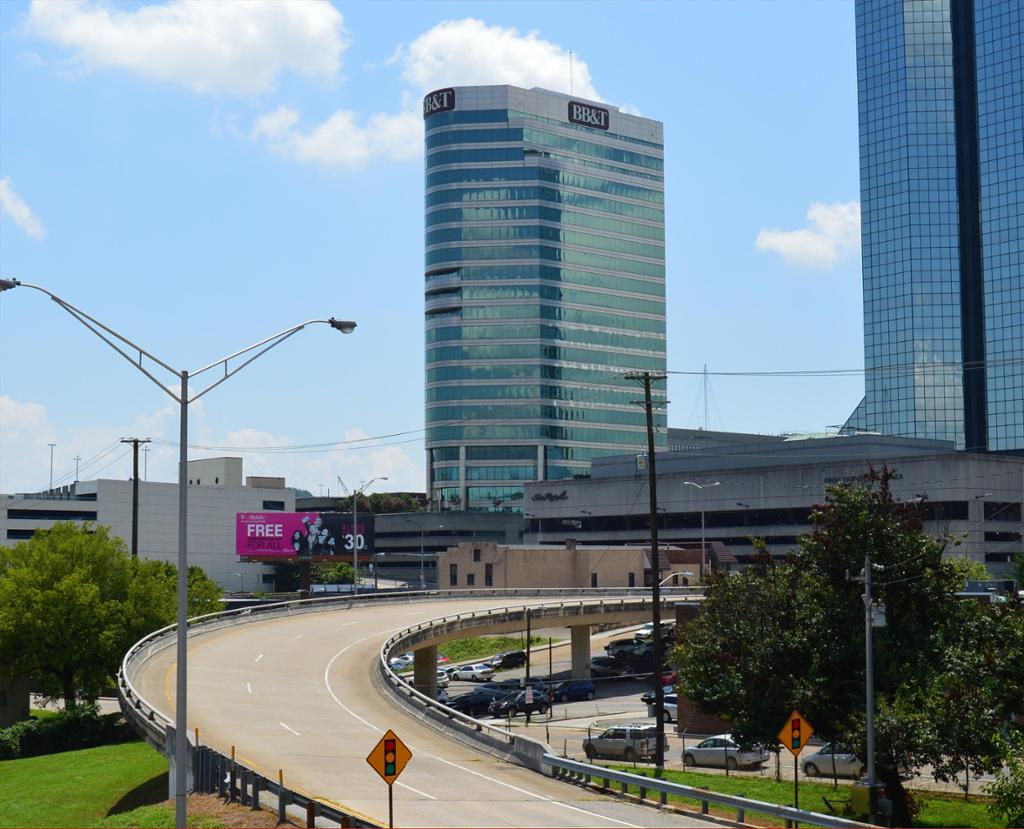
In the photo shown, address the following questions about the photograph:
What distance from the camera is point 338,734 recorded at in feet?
138

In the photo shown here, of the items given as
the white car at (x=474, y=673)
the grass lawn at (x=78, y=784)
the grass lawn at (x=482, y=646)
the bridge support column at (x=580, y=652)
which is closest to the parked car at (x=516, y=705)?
the bridge support column at (x=580, y=652)

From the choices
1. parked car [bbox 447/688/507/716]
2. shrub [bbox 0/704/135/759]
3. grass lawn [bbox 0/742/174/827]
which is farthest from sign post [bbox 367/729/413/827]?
parked car [bbox 447/688/507/716]

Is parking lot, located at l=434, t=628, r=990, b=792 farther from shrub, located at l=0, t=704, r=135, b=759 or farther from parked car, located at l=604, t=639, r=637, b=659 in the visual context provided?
shrub, located at l=0, t=704, r=135, b=759

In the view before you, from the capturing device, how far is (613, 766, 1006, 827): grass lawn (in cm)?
3928

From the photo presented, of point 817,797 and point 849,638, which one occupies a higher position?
point 849,638

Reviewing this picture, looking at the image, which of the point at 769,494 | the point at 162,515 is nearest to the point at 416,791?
the point at 769,494

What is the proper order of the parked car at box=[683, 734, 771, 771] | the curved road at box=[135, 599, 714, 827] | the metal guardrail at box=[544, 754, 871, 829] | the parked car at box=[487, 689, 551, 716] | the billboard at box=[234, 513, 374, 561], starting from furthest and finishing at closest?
the billboard at box=[234, 513, 374, 561] < the parked car at box=[487, 689, 551, 716] < the parked car at box=[683, 734, 771, 771] < the curved road at box=[135, 599, 714, 827] < the metal guardrail at box=[544, 754, 871, 829]

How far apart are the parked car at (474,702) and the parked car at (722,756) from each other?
27435mm

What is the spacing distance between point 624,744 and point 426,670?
80.6 ft

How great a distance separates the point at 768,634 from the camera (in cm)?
4156

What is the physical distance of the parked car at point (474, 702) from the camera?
79.0 metres

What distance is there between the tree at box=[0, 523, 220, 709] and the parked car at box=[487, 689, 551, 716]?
774 inches

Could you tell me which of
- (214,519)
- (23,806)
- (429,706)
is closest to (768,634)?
(429,706)

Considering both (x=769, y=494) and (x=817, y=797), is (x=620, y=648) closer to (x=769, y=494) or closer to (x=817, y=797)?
(x=769, y=494)
